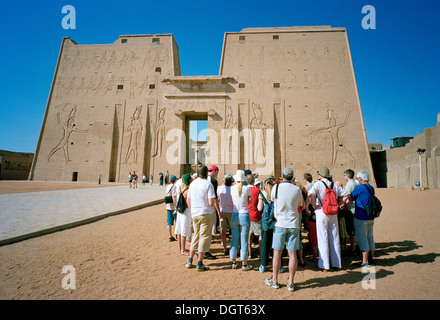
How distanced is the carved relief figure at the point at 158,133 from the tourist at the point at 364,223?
18781mm

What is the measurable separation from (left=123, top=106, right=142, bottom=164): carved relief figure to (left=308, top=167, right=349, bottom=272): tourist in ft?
65.0

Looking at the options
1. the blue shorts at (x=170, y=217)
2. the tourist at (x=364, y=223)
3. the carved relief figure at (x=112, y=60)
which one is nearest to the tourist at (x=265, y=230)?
the tourist at (x=364, y=223)

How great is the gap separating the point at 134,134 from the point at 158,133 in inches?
95.0

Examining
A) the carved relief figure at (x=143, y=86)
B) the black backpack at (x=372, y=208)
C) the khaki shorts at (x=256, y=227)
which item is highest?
the carved relief figure at (x=143, y=86)

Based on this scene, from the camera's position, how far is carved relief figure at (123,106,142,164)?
20750 millimetres

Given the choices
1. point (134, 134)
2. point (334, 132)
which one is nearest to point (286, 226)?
point (334, 132)

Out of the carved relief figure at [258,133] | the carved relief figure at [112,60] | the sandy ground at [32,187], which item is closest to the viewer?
the sandy ground at [32,187]

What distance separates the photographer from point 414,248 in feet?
13.8

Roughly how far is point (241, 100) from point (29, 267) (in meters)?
19.7

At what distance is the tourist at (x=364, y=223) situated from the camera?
347 cm

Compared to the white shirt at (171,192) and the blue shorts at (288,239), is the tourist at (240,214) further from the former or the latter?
the white shirt at (171,192)

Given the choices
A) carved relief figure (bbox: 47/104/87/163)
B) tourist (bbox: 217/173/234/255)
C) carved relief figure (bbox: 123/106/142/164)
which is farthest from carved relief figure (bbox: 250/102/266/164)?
carved relief figure (bbox: 47/104/87/163)

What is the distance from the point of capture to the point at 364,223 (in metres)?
3.51
